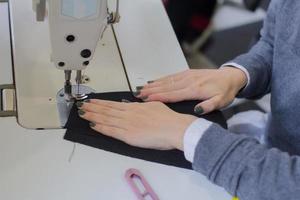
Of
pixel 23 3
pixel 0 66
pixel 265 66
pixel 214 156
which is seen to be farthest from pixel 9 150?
pixel 265 66

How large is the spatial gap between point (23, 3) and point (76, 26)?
0.46m

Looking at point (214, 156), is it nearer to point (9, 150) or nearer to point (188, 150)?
point (188, 150)

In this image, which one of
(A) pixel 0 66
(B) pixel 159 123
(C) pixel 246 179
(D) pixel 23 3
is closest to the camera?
(C) pixel 246 179

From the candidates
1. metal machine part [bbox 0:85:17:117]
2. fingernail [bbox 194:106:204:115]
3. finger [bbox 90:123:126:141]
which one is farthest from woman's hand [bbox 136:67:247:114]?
metal machine part [bbox 0:85:17:117]

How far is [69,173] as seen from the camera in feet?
2.78

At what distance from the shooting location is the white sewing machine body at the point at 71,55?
0.85 metres

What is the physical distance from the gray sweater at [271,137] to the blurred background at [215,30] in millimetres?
927

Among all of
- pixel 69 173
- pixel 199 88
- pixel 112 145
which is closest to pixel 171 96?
pixel 199 88

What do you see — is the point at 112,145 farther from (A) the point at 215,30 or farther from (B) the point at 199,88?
(A) the point at 215,30

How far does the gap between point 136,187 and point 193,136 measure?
140mm

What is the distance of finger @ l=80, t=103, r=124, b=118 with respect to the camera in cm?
94

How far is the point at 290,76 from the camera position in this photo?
3.47 feet

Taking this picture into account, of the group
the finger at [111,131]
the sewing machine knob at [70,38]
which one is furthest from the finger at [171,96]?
the sewing machine knob at [70,38]

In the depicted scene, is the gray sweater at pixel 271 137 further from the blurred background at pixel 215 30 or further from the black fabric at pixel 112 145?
the blurred background at pixel 215 30
